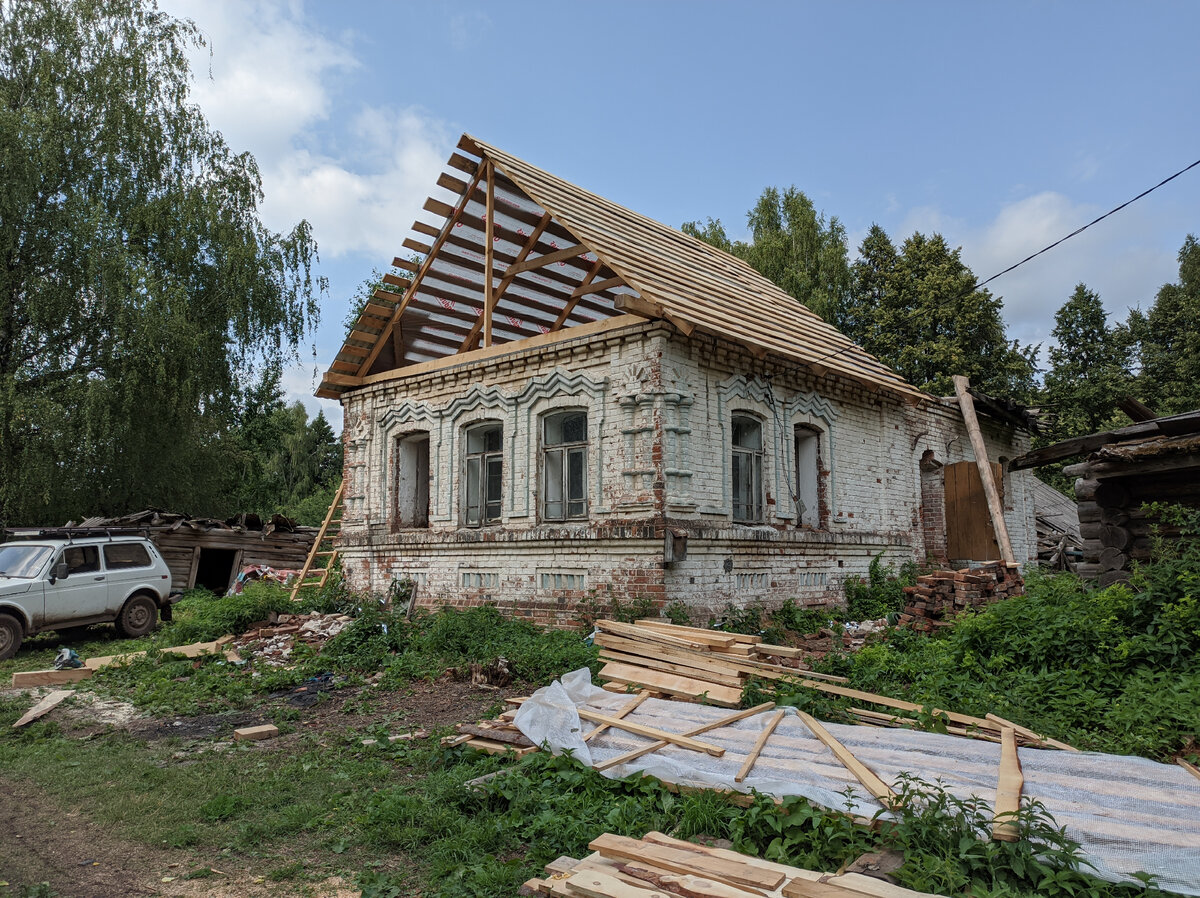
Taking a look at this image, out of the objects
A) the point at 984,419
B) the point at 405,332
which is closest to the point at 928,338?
the point at 984,419

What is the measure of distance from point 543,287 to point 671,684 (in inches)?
330

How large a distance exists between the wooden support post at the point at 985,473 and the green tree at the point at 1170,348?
681 inches

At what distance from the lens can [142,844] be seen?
191 inches

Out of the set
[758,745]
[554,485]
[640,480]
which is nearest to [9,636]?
[554,485]

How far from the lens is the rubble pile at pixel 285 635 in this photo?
11.5m

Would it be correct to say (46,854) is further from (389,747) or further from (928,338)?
(928,338)

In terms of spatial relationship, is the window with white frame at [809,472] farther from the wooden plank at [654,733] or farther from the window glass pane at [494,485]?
the wooden plank at [654,733]

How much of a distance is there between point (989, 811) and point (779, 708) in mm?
1899

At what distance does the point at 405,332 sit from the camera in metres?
14.5

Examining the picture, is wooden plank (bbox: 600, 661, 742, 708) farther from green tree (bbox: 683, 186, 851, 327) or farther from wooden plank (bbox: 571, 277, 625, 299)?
green tree (bbox: 683, 186, 851, 327)

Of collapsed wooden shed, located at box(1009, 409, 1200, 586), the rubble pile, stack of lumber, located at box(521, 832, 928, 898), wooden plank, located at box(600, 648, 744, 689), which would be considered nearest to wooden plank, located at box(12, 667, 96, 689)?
the rubble pile

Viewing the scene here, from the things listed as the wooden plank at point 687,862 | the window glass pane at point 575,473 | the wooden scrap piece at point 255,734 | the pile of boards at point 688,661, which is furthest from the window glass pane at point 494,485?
the wooden plank at point 687,862

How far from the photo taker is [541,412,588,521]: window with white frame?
11.0 metres

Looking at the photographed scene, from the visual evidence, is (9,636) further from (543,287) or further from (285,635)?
(543,287)
